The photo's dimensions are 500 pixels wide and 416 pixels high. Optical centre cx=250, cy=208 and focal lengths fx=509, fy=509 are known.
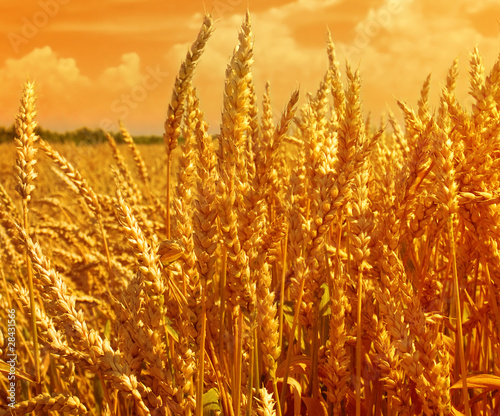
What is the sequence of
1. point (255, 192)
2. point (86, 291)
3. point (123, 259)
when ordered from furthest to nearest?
1. point (86, 291)
2. point (123, 259)
3. point (255, 192)

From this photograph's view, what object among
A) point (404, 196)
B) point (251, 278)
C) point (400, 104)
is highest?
point (400, 104)

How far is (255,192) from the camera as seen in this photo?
36.9 inches

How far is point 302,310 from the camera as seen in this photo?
116cm

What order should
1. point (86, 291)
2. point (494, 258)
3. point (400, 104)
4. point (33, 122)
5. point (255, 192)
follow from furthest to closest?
1. point (86, 291)
2. point (400, 104)
3. point (33, 122)
4. point (494, 258)
5. point (255, 192)

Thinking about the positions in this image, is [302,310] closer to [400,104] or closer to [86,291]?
[400,104]

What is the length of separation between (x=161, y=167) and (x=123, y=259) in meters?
8.16

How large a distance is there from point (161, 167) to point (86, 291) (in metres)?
7.65

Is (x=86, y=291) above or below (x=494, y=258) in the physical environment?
below

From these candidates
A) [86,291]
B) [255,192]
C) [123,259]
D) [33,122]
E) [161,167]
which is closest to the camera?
[255,192]

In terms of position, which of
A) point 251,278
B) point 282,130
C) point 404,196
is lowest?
point 251,278

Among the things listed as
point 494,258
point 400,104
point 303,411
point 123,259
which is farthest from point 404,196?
point 123,259

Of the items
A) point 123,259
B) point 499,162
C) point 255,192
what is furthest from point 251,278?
point 123,259

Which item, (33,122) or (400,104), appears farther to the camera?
(400,104)

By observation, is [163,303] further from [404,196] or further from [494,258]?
[494,258]
